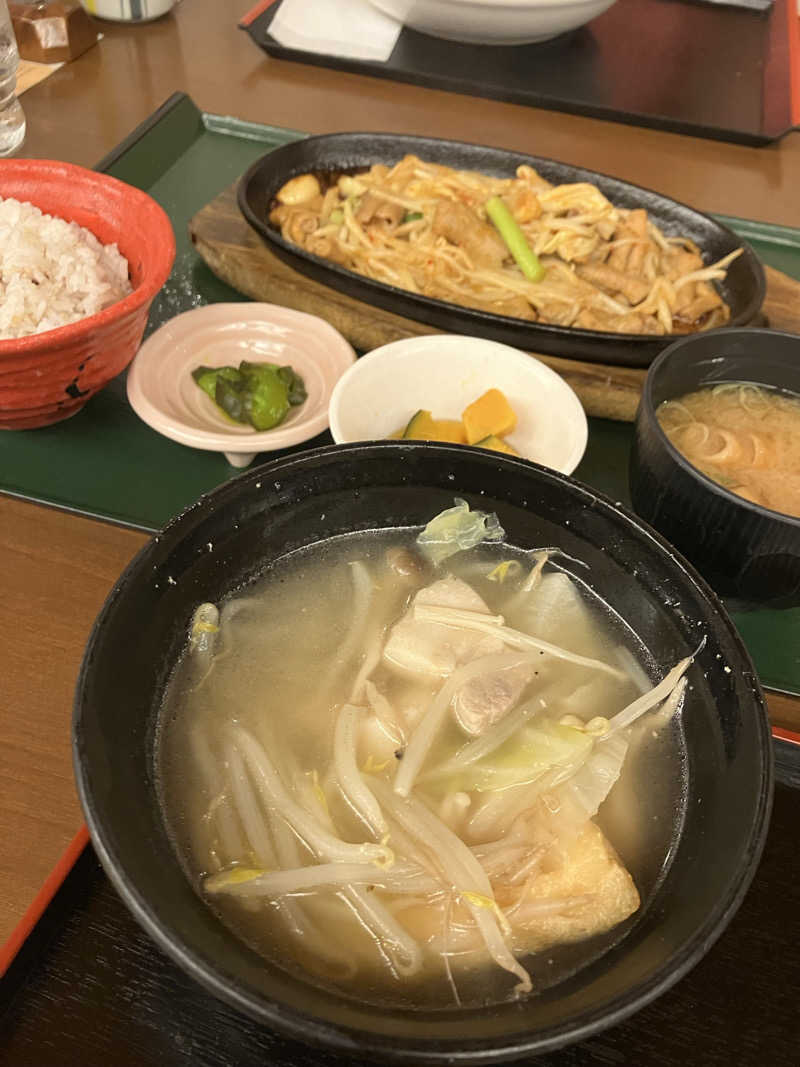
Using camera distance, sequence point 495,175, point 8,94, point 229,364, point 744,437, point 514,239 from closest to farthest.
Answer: point 744,437, point 229,364, point 514,239, point 495,175, point 8,94

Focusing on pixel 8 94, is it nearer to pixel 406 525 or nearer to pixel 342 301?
pixel 342 301

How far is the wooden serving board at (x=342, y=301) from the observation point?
193 centimetres

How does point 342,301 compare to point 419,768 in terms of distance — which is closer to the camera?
point 419,768

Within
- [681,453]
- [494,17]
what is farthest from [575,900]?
[494,17]

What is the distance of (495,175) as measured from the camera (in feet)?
8.38

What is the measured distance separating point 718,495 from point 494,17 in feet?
8.20

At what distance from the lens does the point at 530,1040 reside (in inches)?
30.6

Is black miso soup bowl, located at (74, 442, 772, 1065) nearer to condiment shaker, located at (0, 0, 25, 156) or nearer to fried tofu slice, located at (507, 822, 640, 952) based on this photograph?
fried tofu slice, located at (507, 822, 640, 952)

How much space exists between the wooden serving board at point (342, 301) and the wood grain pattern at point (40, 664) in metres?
0.76

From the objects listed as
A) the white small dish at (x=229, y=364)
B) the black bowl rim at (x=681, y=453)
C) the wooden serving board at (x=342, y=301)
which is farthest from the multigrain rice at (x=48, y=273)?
the black bowl rim at (x=681, y=453)

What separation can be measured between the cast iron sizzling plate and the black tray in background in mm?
655

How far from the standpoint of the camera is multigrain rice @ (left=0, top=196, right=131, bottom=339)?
174 cm

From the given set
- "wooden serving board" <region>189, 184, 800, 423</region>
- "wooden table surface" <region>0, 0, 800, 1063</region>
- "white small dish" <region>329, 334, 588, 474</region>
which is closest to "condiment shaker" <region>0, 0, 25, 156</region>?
"wooden table surface" <region>0, 0, 800, 1063</region>

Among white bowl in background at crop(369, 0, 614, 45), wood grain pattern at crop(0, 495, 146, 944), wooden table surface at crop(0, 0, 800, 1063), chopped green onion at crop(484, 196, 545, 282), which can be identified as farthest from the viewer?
white bowl in background at crop(369, 0, 614, 45)
